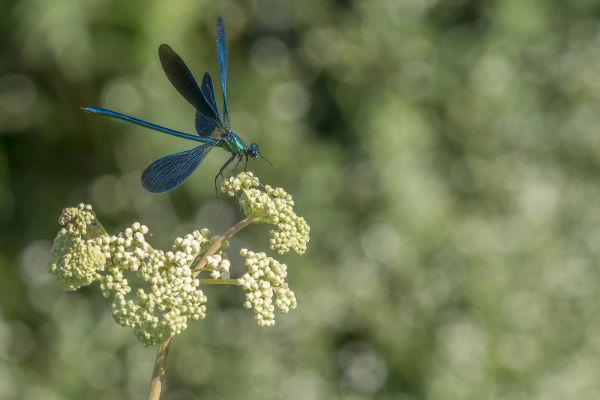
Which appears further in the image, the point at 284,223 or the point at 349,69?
the point at 349,69

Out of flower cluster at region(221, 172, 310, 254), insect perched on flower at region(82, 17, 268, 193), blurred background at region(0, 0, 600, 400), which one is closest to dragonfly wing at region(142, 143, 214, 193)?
insect perched on flower at region(82, 17, 268, 193)

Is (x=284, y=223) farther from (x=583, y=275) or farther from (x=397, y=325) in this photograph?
(x=583, y=275)

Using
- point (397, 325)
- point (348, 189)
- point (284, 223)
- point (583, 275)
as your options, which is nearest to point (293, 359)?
point (397, 325)

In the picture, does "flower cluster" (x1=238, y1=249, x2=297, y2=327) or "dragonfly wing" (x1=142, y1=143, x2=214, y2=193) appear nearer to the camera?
"flower cluster" (x1=238, y1=249, x2=297, y2=327)

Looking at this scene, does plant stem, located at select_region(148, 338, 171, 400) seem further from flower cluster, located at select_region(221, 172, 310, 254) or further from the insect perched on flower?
the insect perched on flower

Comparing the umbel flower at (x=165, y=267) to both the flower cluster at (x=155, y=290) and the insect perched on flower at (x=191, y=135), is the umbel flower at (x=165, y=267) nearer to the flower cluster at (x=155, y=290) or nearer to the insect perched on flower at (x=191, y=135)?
the flower cluster at (x=155, y=290)

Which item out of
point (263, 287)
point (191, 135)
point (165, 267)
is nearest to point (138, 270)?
point (165, 267)

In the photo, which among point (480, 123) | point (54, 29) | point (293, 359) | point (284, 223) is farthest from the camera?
point (480, 123)
